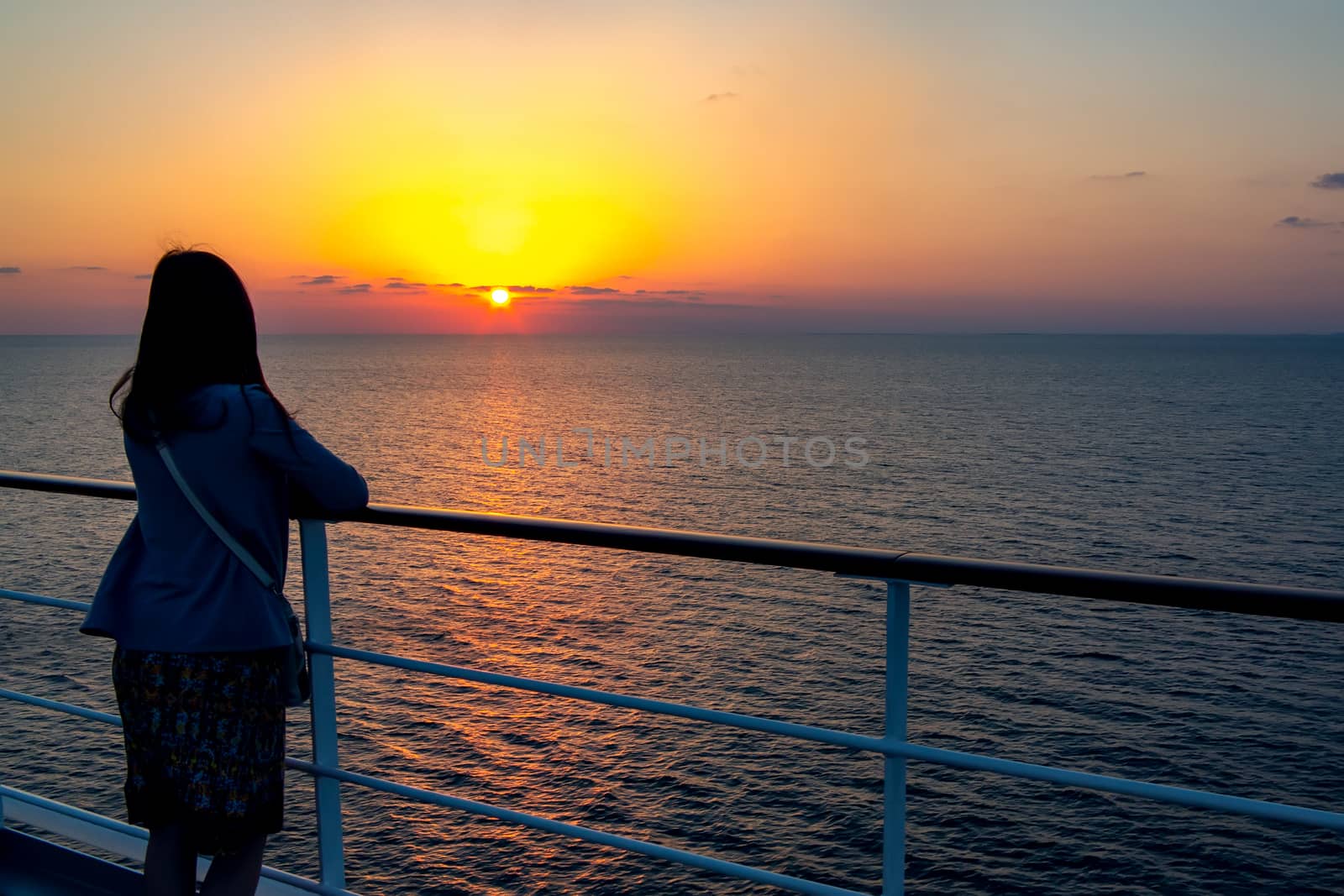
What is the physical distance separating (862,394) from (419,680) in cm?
8893

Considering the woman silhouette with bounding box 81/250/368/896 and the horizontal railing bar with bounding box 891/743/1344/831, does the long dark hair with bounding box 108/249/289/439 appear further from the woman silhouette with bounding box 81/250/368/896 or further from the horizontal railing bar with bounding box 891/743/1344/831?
the horizontal railing bar with bounding box 891/743/1344/831

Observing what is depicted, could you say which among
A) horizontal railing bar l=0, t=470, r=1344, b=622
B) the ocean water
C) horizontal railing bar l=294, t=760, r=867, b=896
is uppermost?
horizontal railing bar l=0, t=470, r=1344, b=622

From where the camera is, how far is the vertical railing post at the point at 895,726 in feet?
5.47

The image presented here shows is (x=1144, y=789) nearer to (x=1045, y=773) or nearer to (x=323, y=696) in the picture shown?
(x=1045, y=773)

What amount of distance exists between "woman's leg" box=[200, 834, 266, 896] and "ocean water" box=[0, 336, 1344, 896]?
1281cm

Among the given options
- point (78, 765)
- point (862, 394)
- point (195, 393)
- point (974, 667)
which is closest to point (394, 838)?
point (78, 765)

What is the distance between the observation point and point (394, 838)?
52.1 feet

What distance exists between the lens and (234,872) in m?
2.01

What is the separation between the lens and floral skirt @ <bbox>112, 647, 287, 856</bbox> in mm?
1887

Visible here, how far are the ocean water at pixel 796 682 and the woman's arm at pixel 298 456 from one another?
43.2 feet

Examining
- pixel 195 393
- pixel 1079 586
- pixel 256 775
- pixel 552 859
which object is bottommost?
pixel 552 859

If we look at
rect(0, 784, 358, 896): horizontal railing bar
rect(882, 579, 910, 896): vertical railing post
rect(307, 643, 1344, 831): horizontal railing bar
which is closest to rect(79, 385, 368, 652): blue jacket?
rect(307, 643, 1344, 831): horizontal railing bar

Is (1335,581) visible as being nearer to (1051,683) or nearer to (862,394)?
(1051,683)

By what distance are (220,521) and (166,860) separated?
25.5 inches
